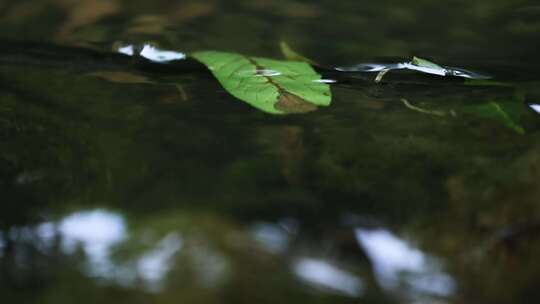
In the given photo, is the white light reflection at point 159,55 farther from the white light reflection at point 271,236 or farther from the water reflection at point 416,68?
the white light reflection at point 271,236

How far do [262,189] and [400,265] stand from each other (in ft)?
0.62

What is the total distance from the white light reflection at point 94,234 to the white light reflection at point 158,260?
4cm

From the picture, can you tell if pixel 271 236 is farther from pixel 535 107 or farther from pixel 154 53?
pixel 154 53

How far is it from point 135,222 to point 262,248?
15 centimetres

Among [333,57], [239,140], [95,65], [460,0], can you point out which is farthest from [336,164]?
[460,0]

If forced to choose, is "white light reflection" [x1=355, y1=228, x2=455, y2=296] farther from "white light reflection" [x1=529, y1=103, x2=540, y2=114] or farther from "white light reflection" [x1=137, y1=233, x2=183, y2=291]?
"white light reflection" [x1=529, y1=103, x2=540, y2=114]

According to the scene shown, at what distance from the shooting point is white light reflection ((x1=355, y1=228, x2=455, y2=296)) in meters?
0.64

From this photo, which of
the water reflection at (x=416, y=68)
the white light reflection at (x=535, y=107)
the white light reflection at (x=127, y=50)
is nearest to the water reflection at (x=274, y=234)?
the white light reflection at (x=535, y=107)

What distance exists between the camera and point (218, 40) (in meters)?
1.39

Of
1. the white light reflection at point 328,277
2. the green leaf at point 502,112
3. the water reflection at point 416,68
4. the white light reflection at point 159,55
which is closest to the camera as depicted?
the white light reflection at point 328,277

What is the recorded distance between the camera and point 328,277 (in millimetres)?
643

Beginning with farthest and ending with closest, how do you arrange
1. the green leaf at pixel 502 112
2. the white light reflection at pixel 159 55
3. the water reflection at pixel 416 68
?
the white light reflection at pixel 159 55 → the water reflection at pixel 416 68 → the green leaf at pixel 502 112

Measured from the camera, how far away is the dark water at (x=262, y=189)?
64cm

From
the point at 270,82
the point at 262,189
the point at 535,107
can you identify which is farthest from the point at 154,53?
the point at 535,107
